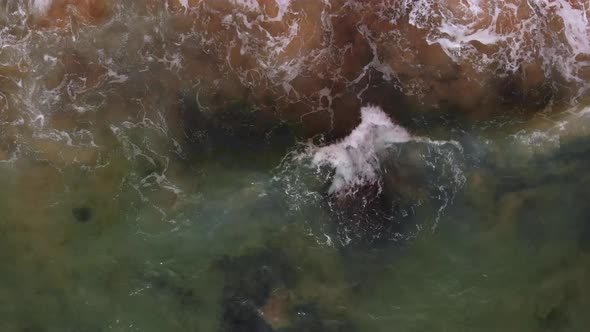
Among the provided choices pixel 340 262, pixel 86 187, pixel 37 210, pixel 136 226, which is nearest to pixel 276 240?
pixel 340 262

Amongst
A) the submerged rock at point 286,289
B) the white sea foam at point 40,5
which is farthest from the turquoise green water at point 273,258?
the white sea foam at point 40,5

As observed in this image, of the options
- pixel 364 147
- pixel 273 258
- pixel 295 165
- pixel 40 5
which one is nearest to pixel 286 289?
pixel 273 258

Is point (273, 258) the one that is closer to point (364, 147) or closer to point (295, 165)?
A: point (295, 165)

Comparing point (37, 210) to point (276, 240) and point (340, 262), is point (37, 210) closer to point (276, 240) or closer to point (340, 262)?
point (276, 240)

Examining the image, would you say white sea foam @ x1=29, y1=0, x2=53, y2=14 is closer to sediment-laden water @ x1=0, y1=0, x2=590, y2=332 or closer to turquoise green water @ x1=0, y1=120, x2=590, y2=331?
sediment-laden water @ x1=0, y1=0, x2=590, y2=332

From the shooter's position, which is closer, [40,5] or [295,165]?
[40,5]

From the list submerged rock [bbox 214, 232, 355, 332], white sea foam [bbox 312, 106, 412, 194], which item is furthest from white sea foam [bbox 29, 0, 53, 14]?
white sea foam [bbox 312, 106, 412, 194]

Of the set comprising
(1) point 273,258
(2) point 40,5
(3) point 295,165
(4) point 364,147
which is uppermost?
(2) point 40,5
